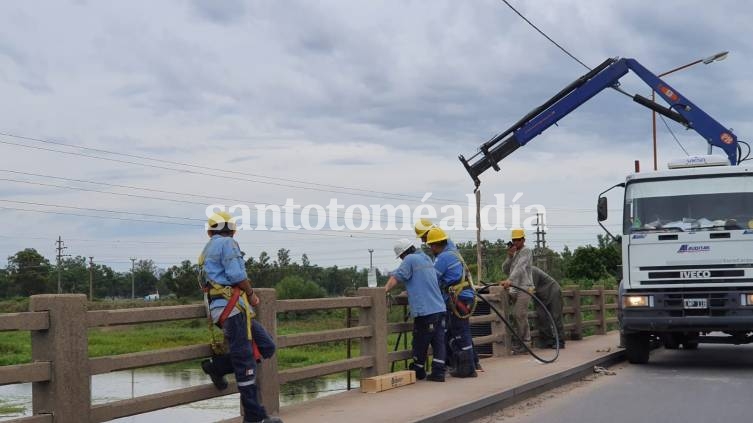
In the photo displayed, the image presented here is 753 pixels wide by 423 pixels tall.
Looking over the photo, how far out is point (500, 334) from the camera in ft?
44.9

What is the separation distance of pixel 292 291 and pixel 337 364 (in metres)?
47.0

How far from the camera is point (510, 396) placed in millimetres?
9922

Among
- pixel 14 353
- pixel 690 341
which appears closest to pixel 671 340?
pixel 690 341

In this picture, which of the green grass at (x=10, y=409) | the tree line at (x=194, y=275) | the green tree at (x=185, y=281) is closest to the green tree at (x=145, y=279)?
the tree line at (x=194, y=275)

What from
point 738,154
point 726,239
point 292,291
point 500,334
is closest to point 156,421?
point 500,334

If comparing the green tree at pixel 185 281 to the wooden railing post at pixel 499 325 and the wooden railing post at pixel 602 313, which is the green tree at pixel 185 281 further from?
the wooden railing post at pixel 499 325

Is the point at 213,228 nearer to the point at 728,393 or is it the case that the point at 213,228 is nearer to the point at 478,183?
the point at 728,393

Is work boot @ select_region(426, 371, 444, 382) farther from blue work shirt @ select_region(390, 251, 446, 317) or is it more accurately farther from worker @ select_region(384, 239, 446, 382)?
blue work shirt @ select_region(390, 251, 446, 317)

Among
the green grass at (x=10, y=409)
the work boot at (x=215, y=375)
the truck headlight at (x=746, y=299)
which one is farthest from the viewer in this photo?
the green grass at (x=10, y=409)

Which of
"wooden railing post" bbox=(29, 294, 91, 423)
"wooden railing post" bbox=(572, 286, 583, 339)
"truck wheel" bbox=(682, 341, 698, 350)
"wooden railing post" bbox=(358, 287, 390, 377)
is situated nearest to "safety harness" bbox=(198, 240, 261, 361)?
"wooden railing post" bbox=(29, 294, 91, 423)

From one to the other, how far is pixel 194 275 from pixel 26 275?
26871 millimetres

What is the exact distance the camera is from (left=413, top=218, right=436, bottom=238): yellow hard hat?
36.0 feet

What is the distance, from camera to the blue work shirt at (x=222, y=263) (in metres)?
7.07

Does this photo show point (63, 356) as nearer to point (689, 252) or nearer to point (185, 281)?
point (689, 252)
